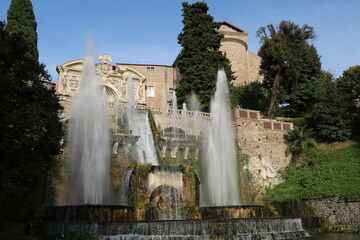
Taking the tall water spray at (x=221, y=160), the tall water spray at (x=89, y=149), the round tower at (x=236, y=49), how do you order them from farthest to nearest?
the round tower at (x=236, y=49) → the tall water spray at (x=221, y=160) → the tall water spray at (x=89, y=149)

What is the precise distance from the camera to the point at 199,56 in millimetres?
29516

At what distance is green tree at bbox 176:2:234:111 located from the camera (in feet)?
92.6

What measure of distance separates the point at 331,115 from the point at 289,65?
735cm

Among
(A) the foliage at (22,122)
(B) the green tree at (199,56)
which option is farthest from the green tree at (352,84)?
(A) the foliage at (22,122)

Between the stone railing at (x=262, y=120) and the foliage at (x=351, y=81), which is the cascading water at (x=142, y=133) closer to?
the stone railing at (x=262, y=120)

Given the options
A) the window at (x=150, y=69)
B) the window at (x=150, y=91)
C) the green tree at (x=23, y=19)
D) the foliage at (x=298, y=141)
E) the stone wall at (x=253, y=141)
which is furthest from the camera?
the window at (x=150, y=69)

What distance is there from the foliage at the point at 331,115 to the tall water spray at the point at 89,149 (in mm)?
14933

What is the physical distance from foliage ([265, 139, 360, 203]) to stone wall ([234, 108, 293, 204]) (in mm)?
785

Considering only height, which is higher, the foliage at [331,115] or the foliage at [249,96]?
the foliage at [249,96]

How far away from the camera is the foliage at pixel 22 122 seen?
10.4 meters

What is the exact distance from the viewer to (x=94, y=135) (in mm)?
18406

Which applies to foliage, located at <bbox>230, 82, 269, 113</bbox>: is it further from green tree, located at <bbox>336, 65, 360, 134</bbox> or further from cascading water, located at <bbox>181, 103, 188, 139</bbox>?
cascading water, located at <bbox>181, 103, 188, 139</bbox>

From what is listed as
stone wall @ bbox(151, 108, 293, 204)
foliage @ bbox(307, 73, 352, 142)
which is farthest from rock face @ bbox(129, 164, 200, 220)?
foliage @ bbox(307, 73, 352, 142)

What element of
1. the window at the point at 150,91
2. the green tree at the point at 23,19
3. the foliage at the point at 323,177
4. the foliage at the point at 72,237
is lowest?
the foliage at the point at 72,237
